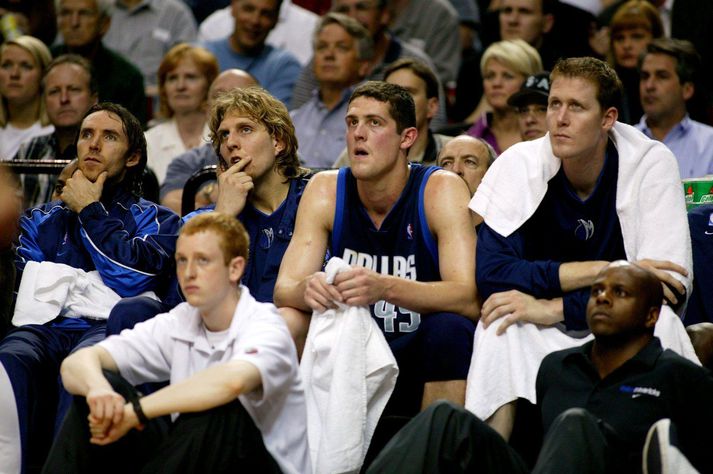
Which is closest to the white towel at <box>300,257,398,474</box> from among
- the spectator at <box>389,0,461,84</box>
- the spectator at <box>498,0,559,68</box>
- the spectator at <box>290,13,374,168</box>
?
the spectator at <box>290,13,374,168</box>

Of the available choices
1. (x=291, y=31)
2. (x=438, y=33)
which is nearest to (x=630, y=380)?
(x=438, y=33)

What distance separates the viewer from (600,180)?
4777 millimetres

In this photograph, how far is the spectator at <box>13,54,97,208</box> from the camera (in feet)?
22.2

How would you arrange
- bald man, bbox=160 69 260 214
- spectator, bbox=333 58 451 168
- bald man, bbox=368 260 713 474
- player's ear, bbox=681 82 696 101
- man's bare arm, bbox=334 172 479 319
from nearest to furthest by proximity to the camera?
bald man, bbox=368 260 713 474 < man's bare arm, bbox=334 172 479 319 < spectator, bbox=333 58 451 168 < bald man, bbox=160 69 260 214 < player's ear, bbox=681 82 696 101

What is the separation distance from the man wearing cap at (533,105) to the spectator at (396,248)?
145 cm

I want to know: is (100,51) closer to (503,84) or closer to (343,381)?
(503,84)

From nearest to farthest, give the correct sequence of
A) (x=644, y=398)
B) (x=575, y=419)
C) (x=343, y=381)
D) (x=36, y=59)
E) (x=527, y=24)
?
(x=575, y=419), (x=644, y=398), (x=343, y=381), (x=36, y=59), (x=527, y=24)

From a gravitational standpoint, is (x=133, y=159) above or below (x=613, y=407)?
above

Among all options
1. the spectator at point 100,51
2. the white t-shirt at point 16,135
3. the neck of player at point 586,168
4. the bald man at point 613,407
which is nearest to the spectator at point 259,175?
the neck of player at point 586,168

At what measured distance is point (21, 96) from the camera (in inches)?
295

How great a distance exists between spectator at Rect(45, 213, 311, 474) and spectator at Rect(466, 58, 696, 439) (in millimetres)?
832

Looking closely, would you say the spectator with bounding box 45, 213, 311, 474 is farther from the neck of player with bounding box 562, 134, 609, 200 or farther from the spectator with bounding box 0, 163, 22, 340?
the neck of player with bounding box 562, 134, 609, 200

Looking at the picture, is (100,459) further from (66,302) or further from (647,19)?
(647,19)

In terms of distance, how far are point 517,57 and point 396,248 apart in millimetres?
2605
